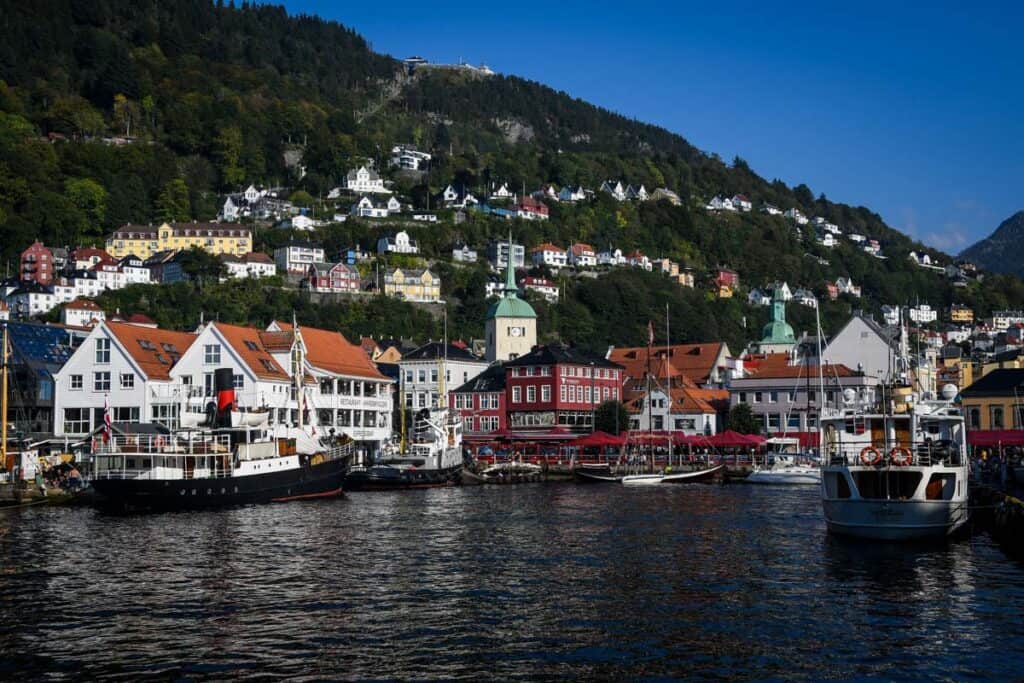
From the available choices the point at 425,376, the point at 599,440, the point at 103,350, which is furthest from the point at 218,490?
the point at 425,376

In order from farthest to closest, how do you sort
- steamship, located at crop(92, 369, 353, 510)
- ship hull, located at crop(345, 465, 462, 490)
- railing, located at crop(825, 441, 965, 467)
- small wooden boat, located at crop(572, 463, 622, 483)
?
1. small wooden boat, located at crop(572, 463, 622, 483)
2. ship hull, located at crop(345, 465, 462, 490)
3. steamship, located at crop(92, 369, 353, 510)
4. railing, located at crop(825, 441, 965, 467)

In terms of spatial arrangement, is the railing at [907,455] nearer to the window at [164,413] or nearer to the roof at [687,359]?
the window at [164,413]

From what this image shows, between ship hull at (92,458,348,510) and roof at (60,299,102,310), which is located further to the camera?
roof at (60,299,102,310)

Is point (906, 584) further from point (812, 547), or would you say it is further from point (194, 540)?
point (194, 540)

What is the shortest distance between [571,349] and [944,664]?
97545 millimetres

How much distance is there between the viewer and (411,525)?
174 feet

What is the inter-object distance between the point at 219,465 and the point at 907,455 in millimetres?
37157

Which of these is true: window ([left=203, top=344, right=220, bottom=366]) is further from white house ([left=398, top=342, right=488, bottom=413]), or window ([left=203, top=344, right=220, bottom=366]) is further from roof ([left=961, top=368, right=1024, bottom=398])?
roof ([left=961, top=368, right=1024, bottom=398])

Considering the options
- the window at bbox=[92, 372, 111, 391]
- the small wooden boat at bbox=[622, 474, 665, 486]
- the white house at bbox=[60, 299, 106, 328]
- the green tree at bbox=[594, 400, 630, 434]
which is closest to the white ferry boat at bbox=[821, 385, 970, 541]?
the small wooden boat at bbox=[622, 474, 665, 486]

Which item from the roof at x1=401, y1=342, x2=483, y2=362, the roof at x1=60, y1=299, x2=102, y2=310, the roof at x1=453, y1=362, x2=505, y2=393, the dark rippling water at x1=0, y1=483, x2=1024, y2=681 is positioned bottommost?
the dark rippling water at x1=0, y1=483, x2=1024, y2=681

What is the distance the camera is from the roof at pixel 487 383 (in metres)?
119

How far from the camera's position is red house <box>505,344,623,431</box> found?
4500 inches

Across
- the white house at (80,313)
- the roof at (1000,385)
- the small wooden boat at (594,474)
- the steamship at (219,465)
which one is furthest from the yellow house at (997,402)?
the white house at (80,313)

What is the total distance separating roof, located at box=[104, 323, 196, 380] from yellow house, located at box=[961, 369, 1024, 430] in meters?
67.0
